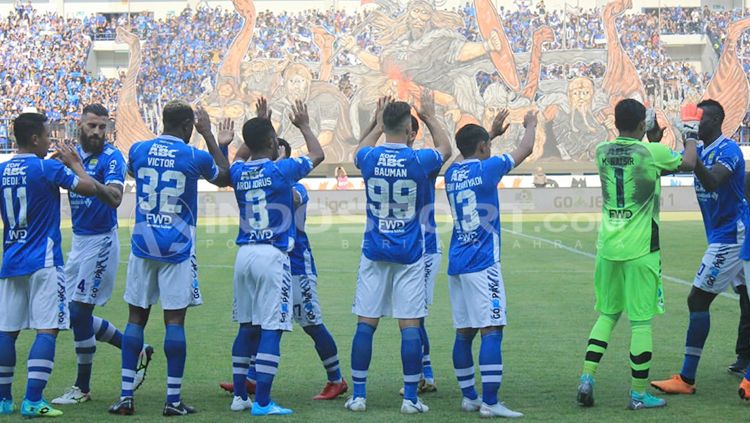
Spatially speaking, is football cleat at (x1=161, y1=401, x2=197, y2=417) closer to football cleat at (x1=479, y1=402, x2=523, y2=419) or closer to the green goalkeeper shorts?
football cleat at (x1=479, y1=402, x2=523, y2=419)

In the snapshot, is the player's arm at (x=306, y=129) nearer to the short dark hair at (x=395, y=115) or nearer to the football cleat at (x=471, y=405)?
the short dark hair at (x=395, y=115)

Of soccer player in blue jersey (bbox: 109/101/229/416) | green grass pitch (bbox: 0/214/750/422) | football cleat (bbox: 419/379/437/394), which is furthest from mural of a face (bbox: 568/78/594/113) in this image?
soccer player in blue jersey (bbox: 109/101/229/416)

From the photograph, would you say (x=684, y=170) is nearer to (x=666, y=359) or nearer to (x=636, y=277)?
(x=636, y=277)

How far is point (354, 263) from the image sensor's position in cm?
2008

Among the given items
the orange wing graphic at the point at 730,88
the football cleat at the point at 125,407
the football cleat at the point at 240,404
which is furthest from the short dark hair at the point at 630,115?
the orange wing graphic at the point at 730,88

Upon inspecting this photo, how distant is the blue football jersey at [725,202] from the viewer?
323 inches

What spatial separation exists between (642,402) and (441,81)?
43.5 meters

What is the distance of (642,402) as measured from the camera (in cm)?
725

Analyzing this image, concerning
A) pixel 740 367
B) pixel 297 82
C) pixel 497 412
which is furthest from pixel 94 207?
pixel 297 82

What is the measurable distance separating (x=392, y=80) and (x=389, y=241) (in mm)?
42832

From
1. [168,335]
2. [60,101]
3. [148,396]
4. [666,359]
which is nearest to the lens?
[168,335]

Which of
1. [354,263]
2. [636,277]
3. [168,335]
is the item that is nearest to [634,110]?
[636,277]

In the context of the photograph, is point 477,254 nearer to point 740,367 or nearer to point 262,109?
point 262,109

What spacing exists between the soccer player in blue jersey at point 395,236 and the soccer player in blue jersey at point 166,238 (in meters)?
1.28
